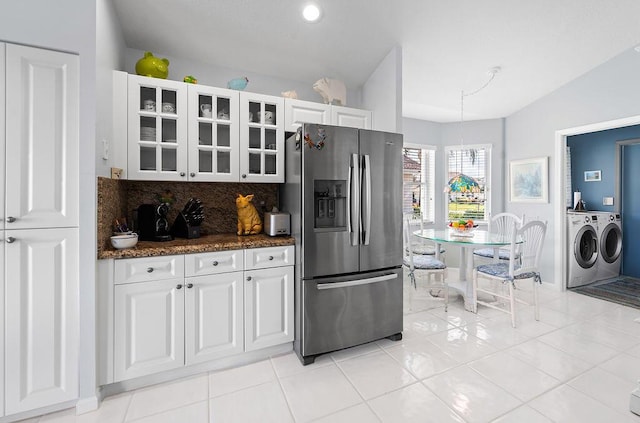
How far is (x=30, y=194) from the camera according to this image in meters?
1.59

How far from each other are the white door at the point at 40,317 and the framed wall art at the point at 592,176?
21.3 feet

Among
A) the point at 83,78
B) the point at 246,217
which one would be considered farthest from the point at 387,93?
the point at 83,78

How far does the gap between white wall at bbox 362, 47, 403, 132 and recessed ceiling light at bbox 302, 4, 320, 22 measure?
2.72 feet

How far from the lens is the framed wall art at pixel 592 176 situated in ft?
14.9

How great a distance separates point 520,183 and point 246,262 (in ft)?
14.0

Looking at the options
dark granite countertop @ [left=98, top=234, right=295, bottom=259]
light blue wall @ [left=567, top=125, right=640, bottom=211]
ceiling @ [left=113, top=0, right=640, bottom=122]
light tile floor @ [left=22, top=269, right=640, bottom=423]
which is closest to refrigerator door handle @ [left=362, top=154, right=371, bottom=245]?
dark granite countertop @ [left=98, top=234, right=295, bottom=259]

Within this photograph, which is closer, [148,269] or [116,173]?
[148,269]

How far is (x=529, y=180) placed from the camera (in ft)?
13.9

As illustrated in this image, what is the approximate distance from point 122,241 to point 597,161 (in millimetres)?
6340

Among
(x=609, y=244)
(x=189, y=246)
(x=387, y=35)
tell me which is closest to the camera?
(x=189, y=246)

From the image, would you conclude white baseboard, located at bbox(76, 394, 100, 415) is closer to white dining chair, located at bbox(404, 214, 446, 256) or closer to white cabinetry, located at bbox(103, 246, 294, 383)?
white cabinetry, located at bbox(103, 246, 294, 383)

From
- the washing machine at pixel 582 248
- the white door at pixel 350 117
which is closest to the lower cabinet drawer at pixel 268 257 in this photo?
the white door at pixel 350 117

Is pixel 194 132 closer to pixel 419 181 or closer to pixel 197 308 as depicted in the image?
pixel 197 308

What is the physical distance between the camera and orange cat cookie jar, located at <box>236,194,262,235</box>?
8.05 feet
